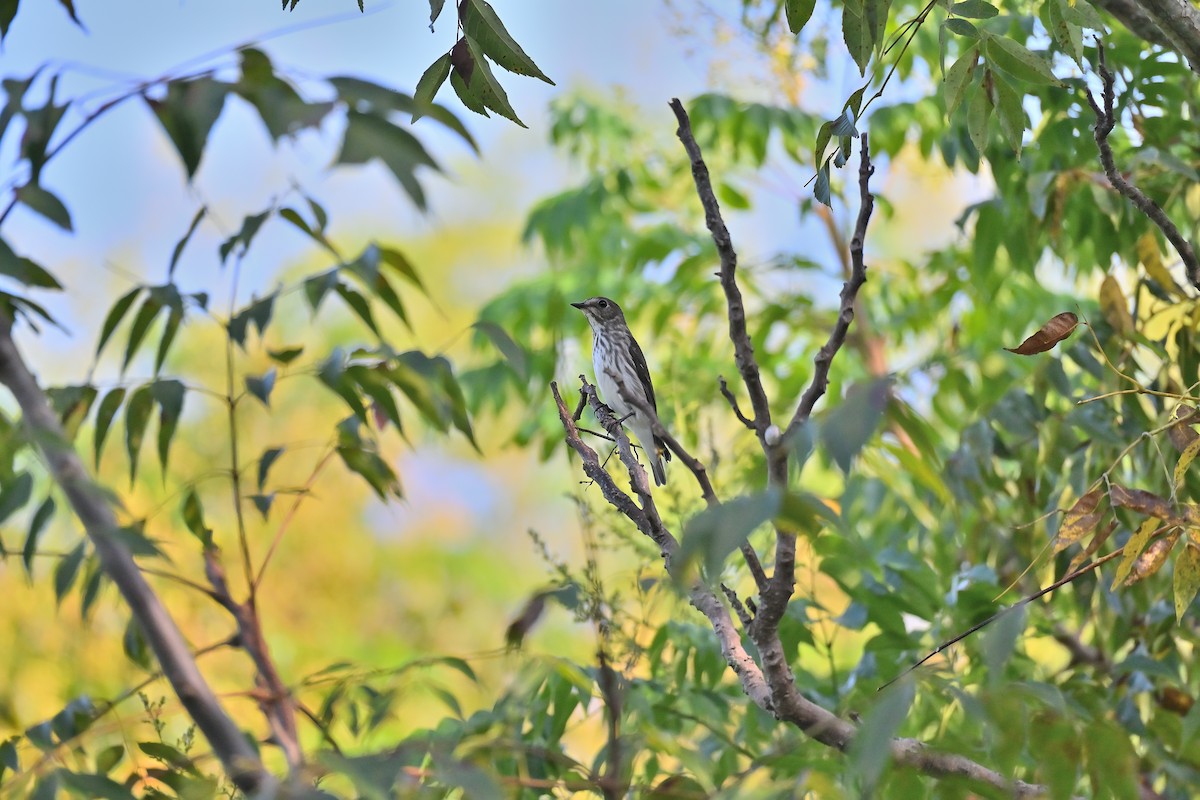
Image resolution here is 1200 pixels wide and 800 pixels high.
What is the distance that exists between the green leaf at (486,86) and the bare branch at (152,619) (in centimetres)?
63

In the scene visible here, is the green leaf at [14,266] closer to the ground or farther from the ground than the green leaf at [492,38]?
closer to the ground

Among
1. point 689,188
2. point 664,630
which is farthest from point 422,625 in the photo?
point 664,630

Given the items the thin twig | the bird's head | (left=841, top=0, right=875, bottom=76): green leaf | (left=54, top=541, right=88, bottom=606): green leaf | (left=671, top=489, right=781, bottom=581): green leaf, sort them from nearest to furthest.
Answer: (left=671, top=489, right=781, bottom=581): green leaf, the thin twig, (left=841, top=0, right=875, bottom=76): green leaf, (left=54, top=541, right=88, bottom=606): green leaf, the bird's head

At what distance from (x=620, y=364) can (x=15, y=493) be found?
2967 mm

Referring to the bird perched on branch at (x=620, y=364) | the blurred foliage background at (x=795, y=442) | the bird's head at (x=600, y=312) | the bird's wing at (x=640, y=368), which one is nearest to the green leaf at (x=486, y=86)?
the blurred foliage background at (x=795, y=442)

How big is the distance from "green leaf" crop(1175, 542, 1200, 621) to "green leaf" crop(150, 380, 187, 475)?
1583 mm

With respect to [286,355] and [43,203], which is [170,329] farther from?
[43,203]

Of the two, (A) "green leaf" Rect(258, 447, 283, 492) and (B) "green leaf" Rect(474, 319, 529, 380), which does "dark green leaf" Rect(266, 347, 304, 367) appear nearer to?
(A) "green leaf" Rect(258, 447, 283, 492)

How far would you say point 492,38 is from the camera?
1.44 m

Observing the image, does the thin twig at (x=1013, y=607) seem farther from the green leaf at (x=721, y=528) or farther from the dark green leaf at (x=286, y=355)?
the dark green leaf at (x=286, y=355)

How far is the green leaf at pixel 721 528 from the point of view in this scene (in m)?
1.00

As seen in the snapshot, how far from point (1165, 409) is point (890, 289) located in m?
2.97

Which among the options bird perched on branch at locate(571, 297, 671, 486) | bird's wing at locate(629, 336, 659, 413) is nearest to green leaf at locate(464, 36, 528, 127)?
bird perched on branch at locate(571, 297, 671, 486)

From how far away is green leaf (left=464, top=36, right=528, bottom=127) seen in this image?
4.72ft
